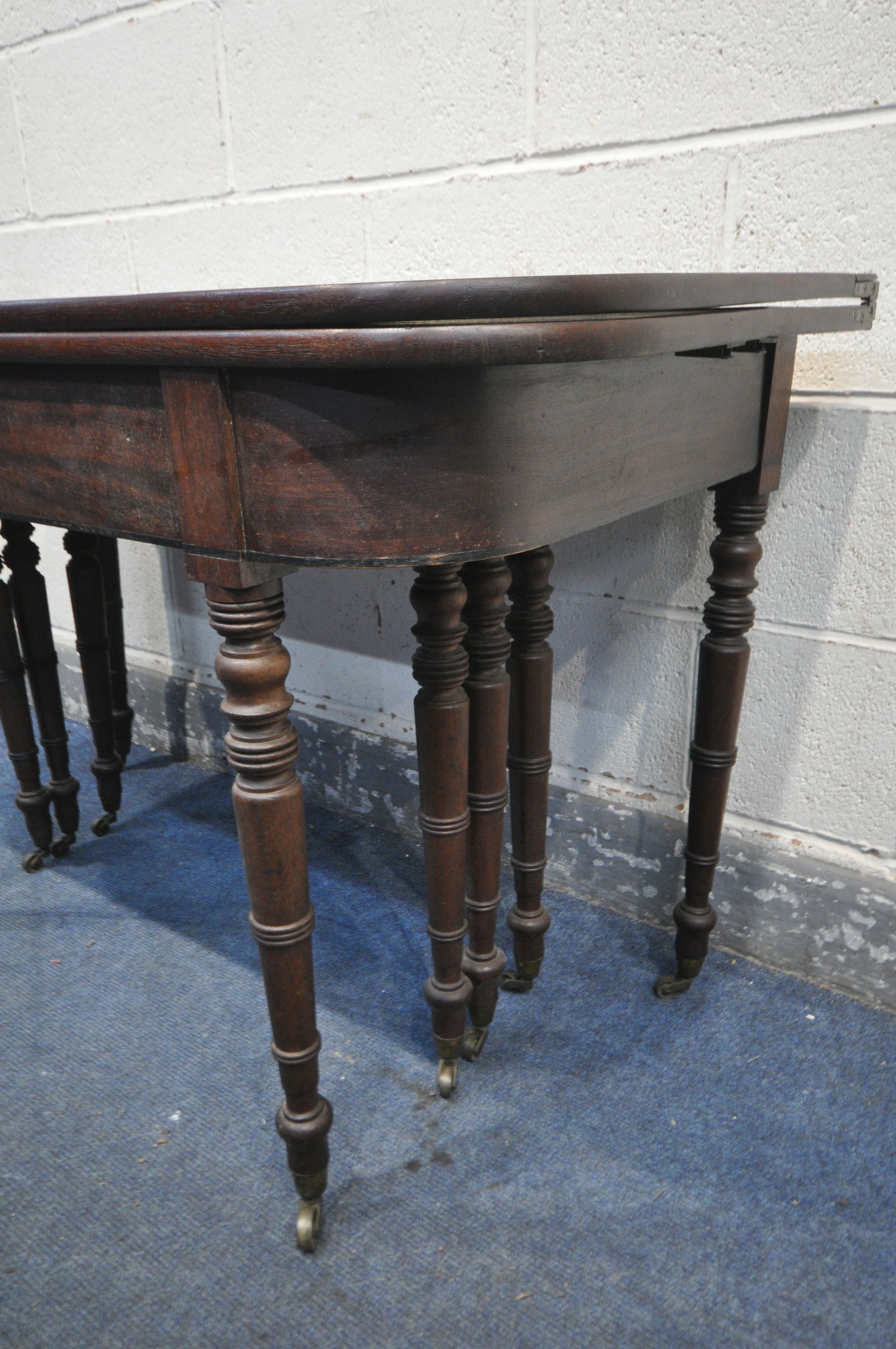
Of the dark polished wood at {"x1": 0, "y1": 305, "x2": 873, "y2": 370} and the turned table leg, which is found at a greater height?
the dark polished wood at {"x1": 0, "y1": 305, "x2": 873, "y2": 370}

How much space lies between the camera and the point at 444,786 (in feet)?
2.83

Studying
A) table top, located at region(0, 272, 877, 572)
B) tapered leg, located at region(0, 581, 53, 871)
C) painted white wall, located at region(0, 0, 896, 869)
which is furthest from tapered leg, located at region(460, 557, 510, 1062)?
tapered leg, located at region(0, 581, 53, 871)

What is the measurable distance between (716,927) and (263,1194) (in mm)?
640

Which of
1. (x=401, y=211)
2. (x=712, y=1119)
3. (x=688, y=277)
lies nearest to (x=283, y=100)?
(x=401, y=211)

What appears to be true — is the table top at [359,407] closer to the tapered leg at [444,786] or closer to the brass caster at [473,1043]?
the tapered leg at [444,786]

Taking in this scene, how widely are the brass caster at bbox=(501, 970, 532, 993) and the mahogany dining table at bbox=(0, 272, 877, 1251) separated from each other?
0.40 feet

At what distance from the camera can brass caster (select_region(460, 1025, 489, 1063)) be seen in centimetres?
104

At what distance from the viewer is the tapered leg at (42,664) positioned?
1.33 meters

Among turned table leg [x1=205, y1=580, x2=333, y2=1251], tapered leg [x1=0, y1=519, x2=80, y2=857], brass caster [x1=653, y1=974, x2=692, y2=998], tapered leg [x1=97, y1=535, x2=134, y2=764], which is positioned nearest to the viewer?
turned table leg [x1=205, y1=580, x2=333, y2=1251]

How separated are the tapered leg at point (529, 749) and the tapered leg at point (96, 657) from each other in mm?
694

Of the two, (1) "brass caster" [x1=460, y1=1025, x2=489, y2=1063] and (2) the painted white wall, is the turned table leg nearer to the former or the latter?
(1) "brass caster" [x1=460, y1=1025, x2=489, y2=1063]

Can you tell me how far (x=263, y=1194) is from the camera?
2.87 ft

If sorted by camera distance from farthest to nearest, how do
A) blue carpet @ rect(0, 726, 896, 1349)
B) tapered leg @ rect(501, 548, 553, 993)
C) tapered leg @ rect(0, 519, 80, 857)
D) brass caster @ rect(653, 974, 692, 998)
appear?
tapered leg @ rect(0, 519, 80, 857) < brass caster @ rect(653, 974, 692, 998) < tapered leg @ rect(501, 548, 553, 993) < blue carpet @ rect(0, 726, 896, 1349)

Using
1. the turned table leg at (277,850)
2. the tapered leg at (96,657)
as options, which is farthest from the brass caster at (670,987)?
the tapered leg at (96,657)
